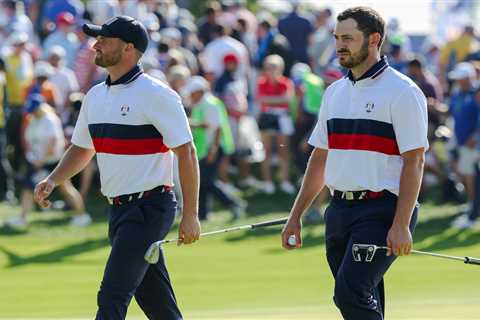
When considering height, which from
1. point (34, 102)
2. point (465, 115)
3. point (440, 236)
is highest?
point (34, 102)

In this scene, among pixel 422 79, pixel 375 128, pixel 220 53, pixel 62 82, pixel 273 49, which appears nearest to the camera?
pixel 375 128

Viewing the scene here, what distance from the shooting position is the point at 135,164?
300 inches

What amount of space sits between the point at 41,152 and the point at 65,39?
3298mm

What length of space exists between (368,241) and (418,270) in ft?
23.9

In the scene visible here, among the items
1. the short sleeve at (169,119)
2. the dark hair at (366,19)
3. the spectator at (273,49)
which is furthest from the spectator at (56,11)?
the dark hair at (366,19)

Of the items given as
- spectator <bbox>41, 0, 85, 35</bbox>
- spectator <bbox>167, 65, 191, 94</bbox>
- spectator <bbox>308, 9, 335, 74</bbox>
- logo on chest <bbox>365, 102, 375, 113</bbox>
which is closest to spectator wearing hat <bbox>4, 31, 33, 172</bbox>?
spectator <bbox>41, 0, 85, 35</bbox>

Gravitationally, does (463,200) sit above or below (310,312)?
below

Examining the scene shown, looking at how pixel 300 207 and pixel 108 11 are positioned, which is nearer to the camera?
pixel 300 207

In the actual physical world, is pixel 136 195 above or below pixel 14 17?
above

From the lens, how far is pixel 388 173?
23.5 ft

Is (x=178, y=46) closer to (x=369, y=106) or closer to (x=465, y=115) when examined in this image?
(x=465, y=115)

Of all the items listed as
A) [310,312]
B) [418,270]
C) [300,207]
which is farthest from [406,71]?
[300,207]

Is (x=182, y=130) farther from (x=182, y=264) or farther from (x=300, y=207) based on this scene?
(x=182, y=264)

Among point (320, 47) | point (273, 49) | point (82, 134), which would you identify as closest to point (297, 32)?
point (320, 47)
